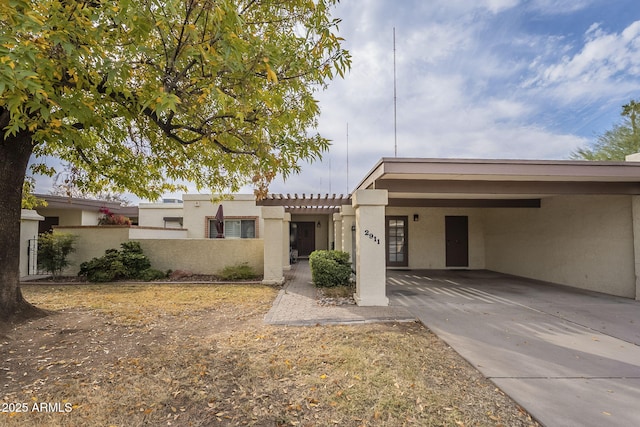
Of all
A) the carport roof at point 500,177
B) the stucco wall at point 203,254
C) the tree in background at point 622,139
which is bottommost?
the stucco wall at point 203,254

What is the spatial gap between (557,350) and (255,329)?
408cm

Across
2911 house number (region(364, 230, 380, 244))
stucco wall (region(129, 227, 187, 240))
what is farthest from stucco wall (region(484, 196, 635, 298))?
stucco wall (region(129, 227, 187, 240))

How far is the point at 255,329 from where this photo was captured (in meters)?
4.80

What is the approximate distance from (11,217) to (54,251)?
6.21 meters

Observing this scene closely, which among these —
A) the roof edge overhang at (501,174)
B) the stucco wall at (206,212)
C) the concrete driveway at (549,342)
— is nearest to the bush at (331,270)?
the concrete driveway at (549,342)

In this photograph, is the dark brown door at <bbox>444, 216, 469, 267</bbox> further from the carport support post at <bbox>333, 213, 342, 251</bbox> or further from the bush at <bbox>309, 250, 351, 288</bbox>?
the bush at <bbox>309, 250, 351, 288</bbox>

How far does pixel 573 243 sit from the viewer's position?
8.46 m

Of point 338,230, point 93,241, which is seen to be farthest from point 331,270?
point 93,241

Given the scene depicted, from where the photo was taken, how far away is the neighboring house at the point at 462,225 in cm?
609

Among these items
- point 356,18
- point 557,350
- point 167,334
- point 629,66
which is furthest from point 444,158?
point 629,66

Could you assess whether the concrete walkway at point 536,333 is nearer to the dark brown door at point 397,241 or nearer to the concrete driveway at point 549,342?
the concrete driveway at point 549,342

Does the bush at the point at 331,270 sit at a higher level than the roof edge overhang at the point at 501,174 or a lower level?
lower

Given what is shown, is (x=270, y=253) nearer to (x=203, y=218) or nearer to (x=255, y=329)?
(x=255, y=329)

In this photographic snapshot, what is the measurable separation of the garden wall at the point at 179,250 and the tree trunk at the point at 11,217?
209 inches
